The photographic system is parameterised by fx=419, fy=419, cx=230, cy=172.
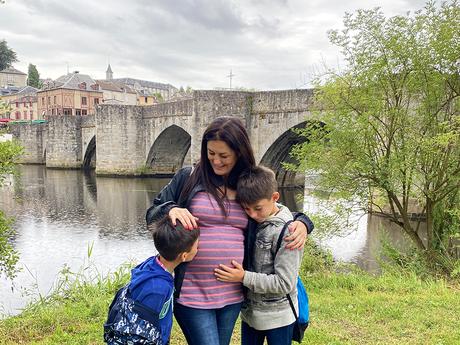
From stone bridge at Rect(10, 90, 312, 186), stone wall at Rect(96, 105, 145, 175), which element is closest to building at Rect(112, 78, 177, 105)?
stone bridge at Rect(10, 90, 312, 186)

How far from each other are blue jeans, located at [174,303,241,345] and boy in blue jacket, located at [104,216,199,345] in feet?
0.27

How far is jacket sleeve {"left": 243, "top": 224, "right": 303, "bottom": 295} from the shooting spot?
1862 mm

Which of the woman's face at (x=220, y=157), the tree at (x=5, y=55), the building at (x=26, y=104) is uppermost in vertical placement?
the tree at (x=5, y=55)

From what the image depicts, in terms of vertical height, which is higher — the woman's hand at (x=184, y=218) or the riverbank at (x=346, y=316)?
the woman's hand at (x=184, y=218)

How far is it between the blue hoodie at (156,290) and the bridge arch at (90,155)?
3129 cm

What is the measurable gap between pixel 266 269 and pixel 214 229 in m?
0.31

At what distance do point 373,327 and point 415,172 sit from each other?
4.65 m

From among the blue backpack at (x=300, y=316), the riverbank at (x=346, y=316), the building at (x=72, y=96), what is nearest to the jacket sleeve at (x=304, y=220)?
the blue backpack at (x=300, y=316)

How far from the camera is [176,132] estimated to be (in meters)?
26.5

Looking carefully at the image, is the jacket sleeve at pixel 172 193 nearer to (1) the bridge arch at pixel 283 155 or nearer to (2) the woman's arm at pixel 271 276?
(2) the woman's arm at pixel 271 276

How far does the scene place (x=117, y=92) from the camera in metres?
55.4

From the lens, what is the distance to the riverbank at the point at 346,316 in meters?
3.37

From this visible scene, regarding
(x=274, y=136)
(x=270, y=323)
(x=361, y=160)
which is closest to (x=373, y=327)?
(x=270, y=323)

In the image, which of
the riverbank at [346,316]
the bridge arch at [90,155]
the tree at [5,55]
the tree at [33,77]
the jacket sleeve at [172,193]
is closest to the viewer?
the jacket sleeve at [172,193]
